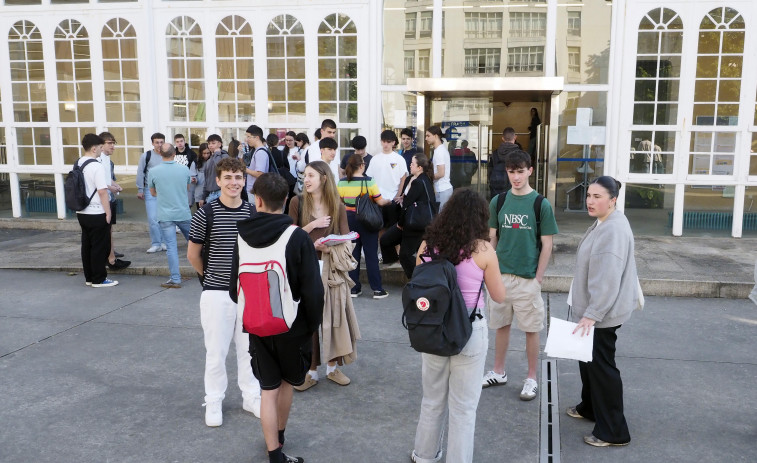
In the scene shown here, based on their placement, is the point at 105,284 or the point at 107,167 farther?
the point at 107,167

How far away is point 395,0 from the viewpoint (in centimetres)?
1037

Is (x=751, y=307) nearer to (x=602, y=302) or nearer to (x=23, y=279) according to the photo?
(x=602, y=302)

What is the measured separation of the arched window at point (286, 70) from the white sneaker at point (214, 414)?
7226mm

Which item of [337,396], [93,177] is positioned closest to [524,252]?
[337,396]

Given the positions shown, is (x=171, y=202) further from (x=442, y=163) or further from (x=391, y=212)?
(x=442, y=163)

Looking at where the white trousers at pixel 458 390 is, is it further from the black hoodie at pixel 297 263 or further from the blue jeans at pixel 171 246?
the blue jeans at pixel 171 246

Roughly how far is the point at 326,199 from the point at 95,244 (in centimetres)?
415

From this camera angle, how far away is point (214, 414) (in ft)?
13.9

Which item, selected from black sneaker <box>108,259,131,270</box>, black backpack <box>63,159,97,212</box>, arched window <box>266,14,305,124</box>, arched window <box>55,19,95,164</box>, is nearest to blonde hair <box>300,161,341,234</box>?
black backpack <box>63,159,97,212</box>

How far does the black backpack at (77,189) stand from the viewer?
7.40 metres

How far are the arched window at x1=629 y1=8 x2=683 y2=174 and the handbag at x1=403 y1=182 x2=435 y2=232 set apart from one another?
469 cm

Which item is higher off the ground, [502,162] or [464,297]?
[502,162]

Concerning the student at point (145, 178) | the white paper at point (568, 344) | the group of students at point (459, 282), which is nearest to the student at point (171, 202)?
the student at point (145, 178)

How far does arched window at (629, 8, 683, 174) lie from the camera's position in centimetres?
958
